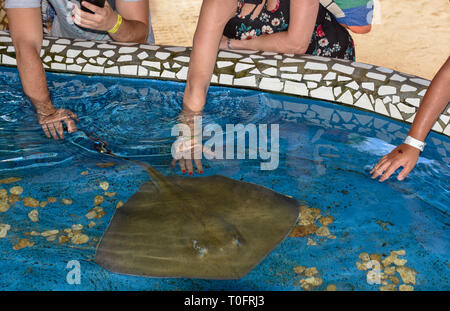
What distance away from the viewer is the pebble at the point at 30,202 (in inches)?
93.4

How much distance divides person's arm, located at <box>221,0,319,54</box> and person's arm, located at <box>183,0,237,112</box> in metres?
0.92

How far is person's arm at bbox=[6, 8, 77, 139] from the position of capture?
2.79m

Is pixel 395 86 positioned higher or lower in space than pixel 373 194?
higher

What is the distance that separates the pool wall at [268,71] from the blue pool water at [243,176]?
96mm

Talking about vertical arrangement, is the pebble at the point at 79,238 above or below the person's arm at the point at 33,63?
below

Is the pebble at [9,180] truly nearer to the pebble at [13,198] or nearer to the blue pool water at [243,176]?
the blue pool water at [243,176]

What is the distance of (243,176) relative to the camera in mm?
2680

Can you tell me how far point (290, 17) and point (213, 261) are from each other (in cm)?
247

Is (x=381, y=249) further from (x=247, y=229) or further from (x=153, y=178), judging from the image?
(x=153, y=178)

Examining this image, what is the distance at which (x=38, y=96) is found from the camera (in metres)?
3.04

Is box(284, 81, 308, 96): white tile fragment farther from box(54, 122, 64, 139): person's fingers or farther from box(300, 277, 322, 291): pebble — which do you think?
box(300, 277, 322, 291): pebble

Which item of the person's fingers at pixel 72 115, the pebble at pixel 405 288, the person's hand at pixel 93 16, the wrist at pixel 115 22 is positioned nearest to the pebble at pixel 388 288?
the pebble at pixel 405 288
